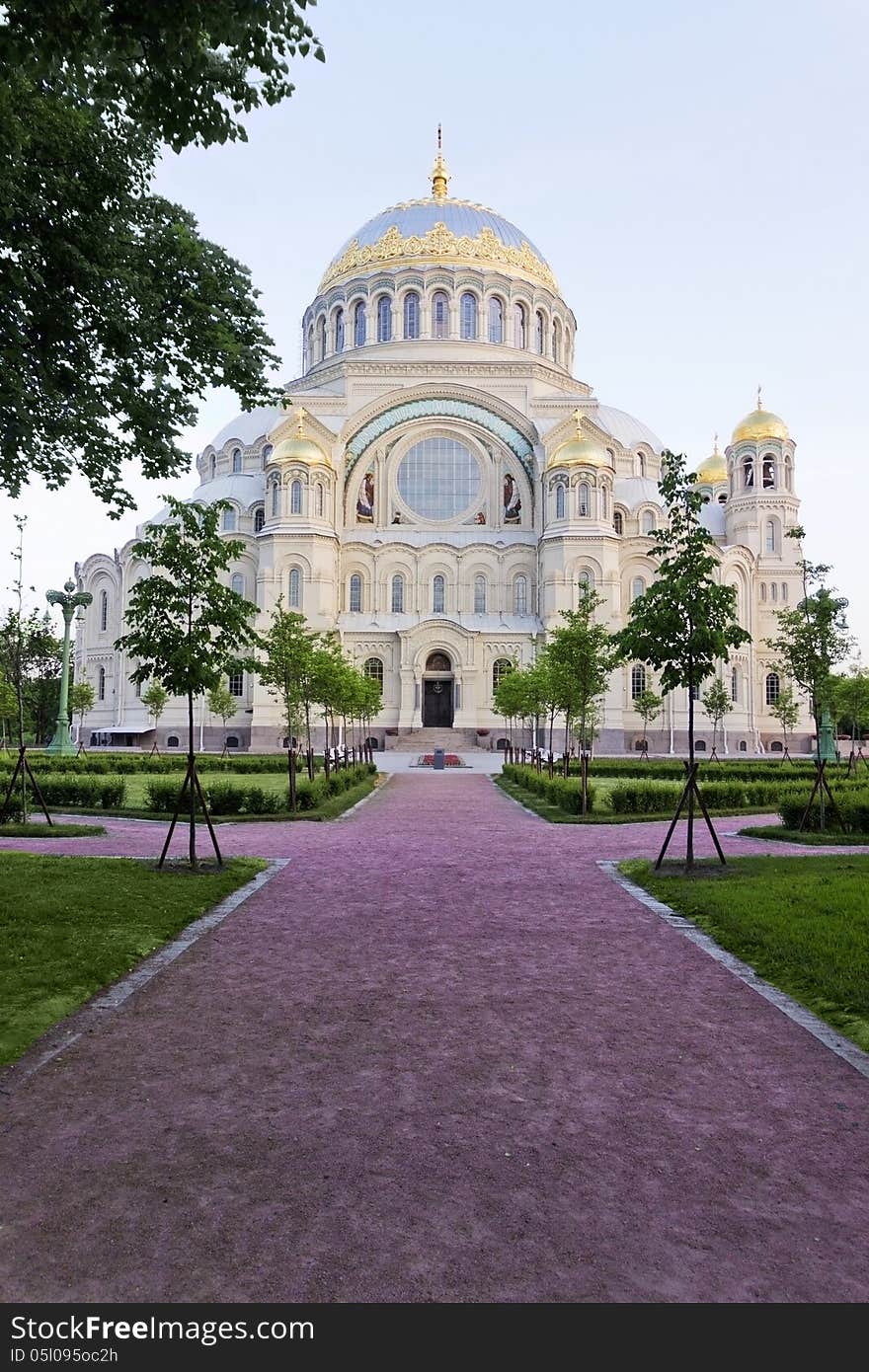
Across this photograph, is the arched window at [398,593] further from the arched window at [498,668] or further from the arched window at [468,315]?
the arched window at [468,315]

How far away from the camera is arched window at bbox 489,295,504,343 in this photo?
68.7 metres

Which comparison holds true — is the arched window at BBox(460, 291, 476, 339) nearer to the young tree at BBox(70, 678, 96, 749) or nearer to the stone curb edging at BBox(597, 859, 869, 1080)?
the young tree at BBox(70, 678, 96, 749)

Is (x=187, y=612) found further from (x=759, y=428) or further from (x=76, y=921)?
(x=759, y=428)

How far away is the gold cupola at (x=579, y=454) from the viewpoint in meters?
60.6

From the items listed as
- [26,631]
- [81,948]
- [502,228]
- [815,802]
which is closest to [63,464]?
[81,948]

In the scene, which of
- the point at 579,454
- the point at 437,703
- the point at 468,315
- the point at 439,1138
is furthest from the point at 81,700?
the point at 439,1138

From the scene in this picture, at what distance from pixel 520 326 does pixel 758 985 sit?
6890cm

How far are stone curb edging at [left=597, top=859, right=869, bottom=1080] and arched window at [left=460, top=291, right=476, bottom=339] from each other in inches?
2458

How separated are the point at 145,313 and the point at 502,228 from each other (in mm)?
69553

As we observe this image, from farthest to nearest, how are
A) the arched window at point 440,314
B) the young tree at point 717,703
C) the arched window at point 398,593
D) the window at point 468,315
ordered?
1. the window at point 468,315
2. the arched window at point 440,314
3. the arched window at point 398,593
4. the young tree at point 717,703

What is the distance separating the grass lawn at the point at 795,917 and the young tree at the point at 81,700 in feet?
184

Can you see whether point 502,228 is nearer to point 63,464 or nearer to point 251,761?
point 251,761

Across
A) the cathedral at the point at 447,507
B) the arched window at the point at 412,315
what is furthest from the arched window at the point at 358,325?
the arched window at the point at 412,315

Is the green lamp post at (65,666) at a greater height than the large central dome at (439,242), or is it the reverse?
the large central dome at (439,242)
